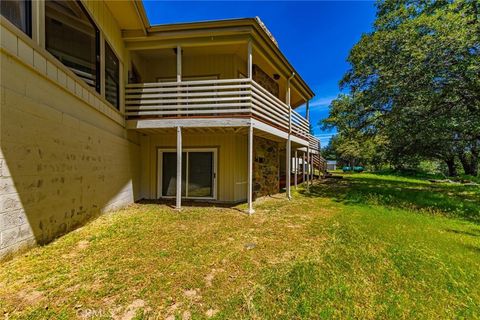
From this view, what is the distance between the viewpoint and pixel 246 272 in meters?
3.23

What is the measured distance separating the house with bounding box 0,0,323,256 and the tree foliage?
3414 millimetres

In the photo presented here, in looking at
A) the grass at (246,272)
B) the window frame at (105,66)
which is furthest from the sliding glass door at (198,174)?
the grass at (246,272)

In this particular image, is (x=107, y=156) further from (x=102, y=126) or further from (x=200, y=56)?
(x=200, y=56)

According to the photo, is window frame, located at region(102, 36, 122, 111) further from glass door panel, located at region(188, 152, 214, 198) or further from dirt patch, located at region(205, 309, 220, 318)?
dirt patch, located at region(205, 309, 220, 318)

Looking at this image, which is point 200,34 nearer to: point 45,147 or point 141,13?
point 141,13

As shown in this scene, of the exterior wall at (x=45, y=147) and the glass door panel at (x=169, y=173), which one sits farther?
the glass door panel at (x=169, y=173)

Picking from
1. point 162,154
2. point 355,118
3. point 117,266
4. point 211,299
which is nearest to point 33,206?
point 117,266

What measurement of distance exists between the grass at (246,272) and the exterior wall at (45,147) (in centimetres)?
45

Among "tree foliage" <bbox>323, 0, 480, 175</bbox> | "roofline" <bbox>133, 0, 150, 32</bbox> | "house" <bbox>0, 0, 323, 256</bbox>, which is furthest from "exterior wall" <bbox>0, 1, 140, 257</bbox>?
"tree foliage" <bbox>323, 0, 480, 175</bbox>

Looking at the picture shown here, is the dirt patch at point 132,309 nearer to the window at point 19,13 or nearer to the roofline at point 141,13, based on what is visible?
the window at point 19,13

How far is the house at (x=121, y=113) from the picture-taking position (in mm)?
3451

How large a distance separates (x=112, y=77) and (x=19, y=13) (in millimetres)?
3281

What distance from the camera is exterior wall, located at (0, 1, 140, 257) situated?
3.19 m

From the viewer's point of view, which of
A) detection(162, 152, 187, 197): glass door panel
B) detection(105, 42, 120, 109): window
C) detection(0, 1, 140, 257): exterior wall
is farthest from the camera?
detection(162, 152, 187, 197): glass door panel
